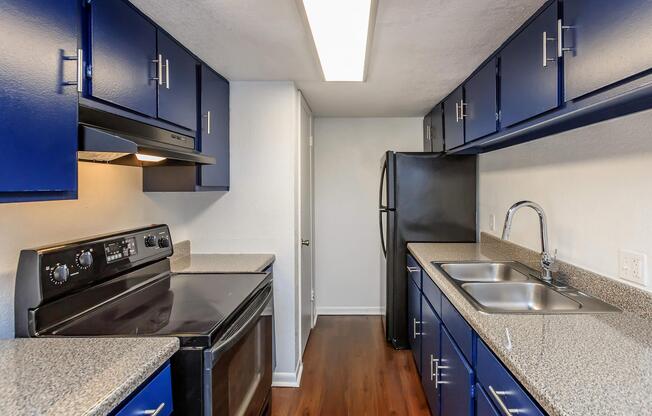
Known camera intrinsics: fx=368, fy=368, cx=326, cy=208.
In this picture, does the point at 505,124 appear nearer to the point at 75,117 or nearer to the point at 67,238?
the point at 75,117

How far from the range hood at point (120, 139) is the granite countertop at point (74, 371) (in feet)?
Answer: 1.95

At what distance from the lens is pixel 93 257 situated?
57.8 inches

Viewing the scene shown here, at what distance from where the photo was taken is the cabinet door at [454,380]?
1.42 m

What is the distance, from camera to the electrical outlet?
1292mm

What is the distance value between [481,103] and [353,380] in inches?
79.2

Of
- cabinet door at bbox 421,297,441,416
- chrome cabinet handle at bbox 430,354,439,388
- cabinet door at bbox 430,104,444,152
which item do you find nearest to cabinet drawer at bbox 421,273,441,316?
cabinet door at bbox 421,297,441,416

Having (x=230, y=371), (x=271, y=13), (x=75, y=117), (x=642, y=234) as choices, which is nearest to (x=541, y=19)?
(x=642, y=234)

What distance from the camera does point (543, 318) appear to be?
129 centimetres

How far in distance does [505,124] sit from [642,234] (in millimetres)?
768

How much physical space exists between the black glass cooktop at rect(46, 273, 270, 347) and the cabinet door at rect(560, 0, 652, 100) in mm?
1475

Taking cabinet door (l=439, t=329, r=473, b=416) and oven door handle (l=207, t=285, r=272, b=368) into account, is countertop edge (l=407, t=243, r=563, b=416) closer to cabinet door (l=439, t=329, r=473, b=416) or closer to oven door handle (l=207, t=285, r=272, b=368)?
cabinet door (l=439, t=329, r=473, b=416)

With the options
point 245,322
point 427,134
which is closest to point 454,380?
point 245,322

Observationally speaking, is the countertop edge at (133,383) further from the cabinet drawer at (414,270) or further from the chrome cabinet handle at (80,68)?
the cabinet drawer at (414,270)

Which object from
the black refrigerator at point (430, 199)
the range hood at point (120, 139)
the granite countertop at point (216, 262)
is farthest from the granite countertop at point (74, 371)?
the black refrigerator at point (430, 199)
